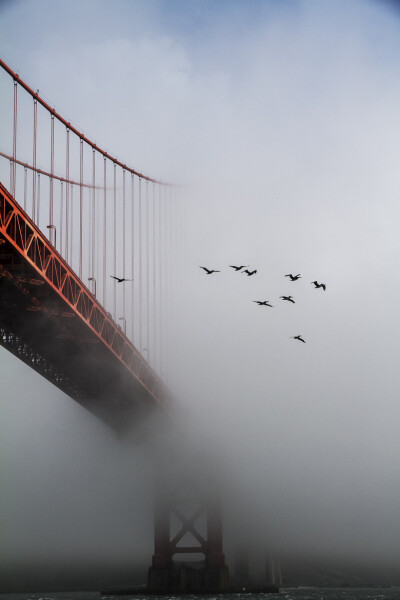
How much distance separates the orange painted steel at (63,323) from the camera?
2512 cm

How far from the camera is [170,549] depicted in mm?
54344

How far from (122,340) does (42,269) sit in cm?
1075

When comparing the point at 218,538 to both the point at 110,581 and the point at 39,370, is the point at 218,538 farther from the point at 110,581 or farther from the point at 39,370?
the point at 110,581

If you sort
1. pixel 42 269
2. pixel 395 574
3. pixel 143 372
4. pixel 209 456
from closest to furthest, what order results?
pixel 42 269 → pixel 143 372 → pixel 209 456 → pixel 395 574

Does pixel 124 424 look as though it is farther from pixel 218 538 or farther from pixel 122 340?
pixel 122 340

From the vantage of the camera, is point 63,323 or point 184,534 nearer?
point 63,323

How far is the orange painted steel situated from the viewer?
25125 millimetres

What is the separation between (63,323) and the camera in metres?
31.9

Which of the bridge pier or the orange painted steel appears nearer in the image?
the orange painted steel

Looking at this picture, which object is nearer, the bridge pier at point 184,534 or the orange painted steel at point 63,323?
the orange painted steel at point 63,323

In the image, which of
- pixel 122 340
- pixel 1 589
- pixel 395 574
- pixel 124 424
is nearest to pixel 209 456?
pixel 124 424

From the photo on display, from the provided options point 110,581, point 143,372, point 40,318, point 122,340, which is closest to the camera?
point 40,318

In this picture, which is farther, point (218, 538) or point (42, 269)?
point (218, 538)

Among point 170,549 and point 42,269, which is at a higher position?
point 42,269
